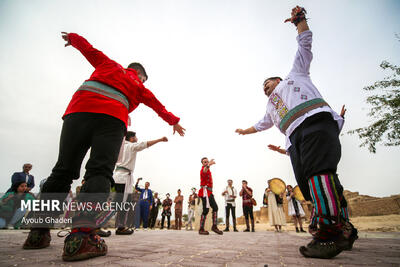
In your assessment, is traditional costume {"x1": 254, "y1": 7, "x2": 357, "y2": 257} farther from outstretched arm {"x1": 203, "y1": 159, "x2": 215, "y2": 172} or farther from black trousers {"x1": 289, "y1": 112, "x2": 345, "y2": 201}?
outstretched arm {"x1": 203, "y1": 159, "x2": 215, "y2": 172}

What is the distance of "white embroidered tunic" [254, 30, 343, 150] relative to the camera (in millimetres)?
1965

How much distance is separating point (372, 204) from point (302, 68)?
64.3 feet

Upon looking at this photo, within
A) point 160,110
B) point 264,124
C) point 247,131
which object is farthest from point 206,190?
point 160,110

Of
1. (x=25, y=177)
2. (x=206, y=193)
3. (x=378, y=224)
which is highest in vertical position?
(x=25, y=177)

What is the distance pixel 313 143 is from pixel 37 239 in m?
2.68

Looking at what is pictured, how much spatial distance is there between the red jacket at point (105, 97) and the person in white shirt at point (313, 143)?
159 centimetres

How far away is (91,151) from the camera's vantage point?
1.66 meters

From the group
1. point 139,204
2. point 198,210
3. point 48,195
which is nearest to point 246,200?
point 198,210

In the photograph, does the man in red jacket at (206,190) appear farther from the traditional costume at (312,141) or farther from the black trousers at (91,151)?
the black trousers at (91,151)

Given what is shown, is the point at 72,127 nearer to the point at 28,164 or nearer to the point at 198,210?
the point at 28,164

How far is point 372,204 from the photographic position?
50.3 ft

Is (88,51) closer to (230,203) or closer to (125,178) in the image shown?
(125,178)

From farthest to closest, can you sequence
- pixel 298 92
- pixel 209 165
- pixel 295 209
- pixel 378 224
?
pixel 378 224
pixel 295 209
pixel 209 165
pixel 298 92

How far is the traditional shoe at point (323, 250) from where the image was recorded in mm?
1444
